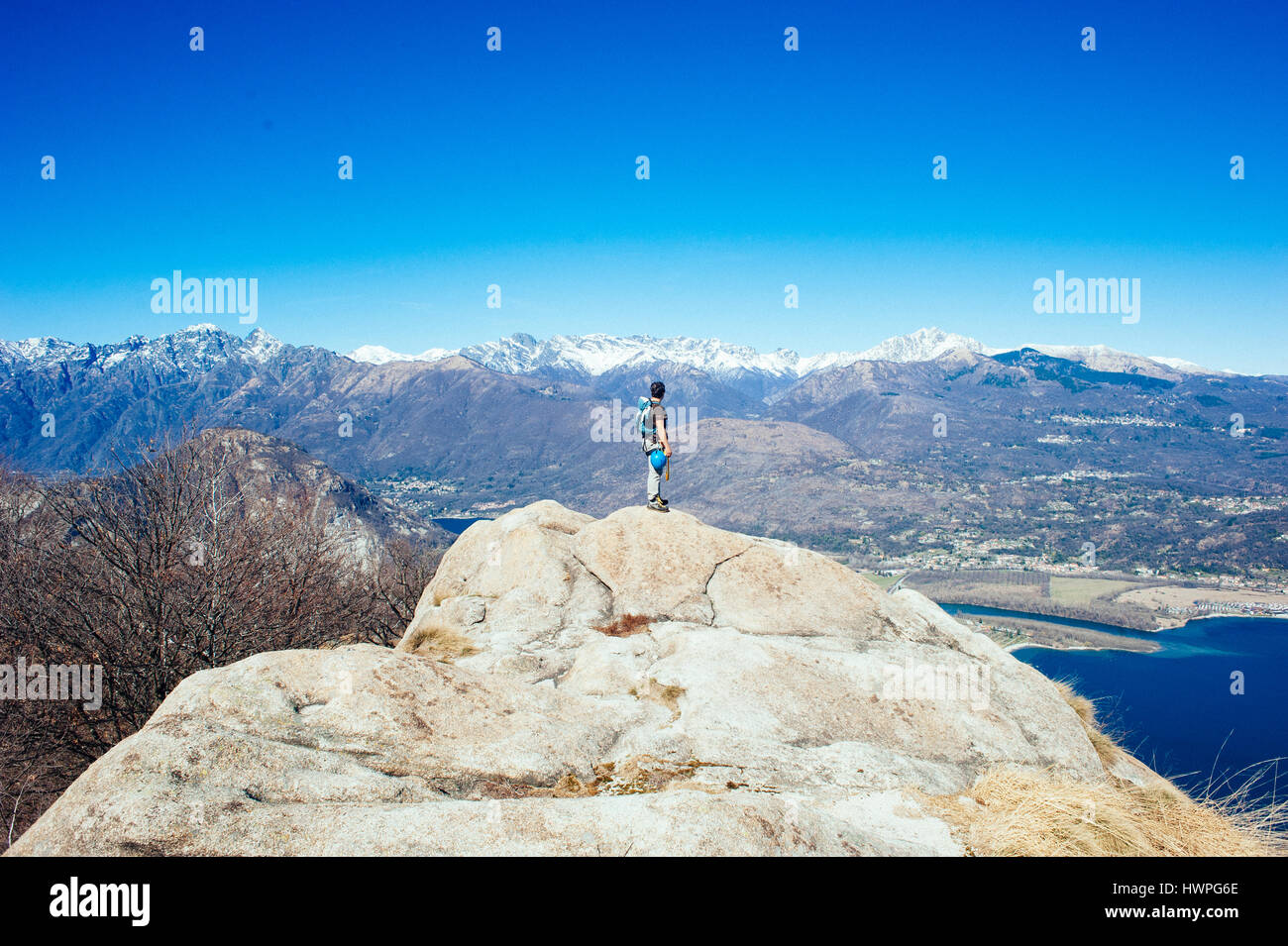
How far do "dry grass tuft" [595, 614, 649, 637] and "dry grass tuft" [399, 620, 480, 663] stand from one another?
300cm

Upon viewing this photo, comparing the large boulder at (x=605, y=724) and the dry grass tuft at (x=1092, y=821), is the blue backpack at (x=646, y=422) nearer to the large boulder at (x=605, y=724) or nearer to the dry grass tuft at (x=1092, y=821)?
the large boulder at (x=605, y=724)

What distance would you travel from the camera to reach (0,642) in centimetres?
1944

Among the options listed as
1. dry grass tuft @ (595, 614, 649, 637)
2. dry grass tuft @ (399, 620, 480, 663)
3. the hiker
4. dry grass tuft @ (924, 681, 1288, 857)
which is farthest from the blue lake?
dry grass tuft @ (399, 620, 480, 663)

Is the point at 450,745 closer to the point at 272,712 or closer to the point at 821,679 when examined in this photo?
the point at 272,712

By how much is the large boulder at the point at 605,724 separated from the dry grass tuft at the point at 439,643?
3.4 inches

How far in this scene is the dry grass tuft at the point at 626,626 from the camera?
14480 millimetres

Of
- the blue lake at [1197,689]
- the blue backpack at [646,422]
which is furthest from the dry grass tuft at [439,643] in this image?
the blue lake at [1197,689]

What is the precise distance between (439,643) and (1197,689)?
154 meters

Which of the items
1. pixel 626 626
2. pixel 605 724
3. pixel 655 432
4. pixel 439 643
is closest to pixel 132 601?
pixel 439 643

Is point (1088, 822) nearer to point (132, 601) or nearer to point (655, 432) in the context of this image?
point (655, 432)

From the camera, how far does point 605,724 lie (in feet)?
31.3

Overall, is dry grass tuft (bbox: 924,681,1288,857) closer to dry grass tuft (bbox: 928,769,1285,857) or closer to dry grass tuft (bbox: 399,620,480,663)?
dry grass tuft (bbox: 928,769,1285,857)
